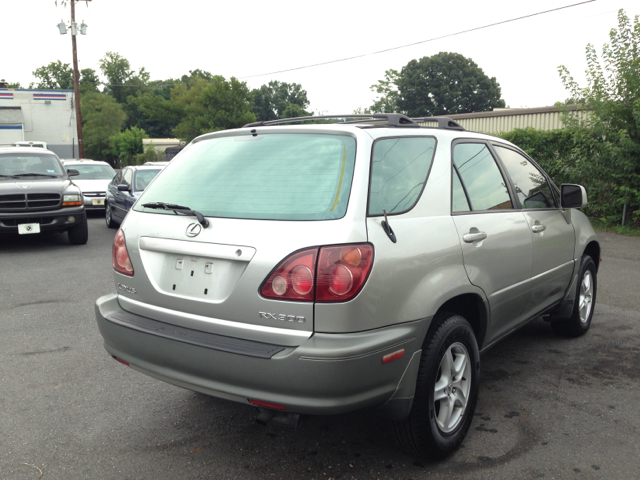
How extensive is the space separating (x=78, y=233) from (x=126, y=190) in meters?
1.31

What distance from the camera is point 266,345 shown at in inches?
99.0

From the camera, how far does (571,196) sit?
15.0 ft

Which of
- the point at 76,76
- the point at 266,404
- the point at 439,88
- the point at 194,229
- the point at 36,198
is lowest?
the point at 266,404

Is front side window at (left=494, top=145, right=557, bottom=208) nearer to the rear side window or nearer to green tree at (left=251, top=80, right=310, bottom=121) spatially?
the rear side window

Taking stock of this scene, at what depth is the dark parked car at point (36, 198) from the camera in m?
9.82

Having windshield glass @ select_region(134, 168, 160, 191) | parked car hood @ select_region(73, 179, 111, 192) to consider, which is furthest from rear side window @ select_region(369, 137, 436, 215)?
parked car hood @ select_region(73, 179, 111, 192)

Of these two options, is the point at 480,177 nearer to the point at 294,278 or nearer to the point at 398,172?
the point at 398,172

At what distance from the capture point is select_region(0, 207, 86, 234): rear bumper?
979cm

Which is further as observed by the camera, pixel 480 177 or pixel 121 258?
pixel 480 177

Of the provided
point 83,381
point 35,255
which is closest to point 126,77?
point 35,255

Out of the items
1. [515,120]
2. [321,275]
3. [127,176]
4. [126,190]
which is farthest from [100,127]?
[321,275]

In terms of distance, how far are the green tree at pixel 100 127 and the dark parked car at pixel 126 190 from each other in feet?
171

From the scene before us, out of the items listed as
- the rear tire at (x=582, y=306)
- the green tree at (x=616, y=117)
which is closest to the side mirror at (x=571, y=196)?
the rear tire at (x=582, y=306)

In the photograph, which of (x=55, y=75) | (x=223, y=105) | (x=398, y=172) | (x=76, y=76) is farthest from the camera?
(x=55, y=75)
